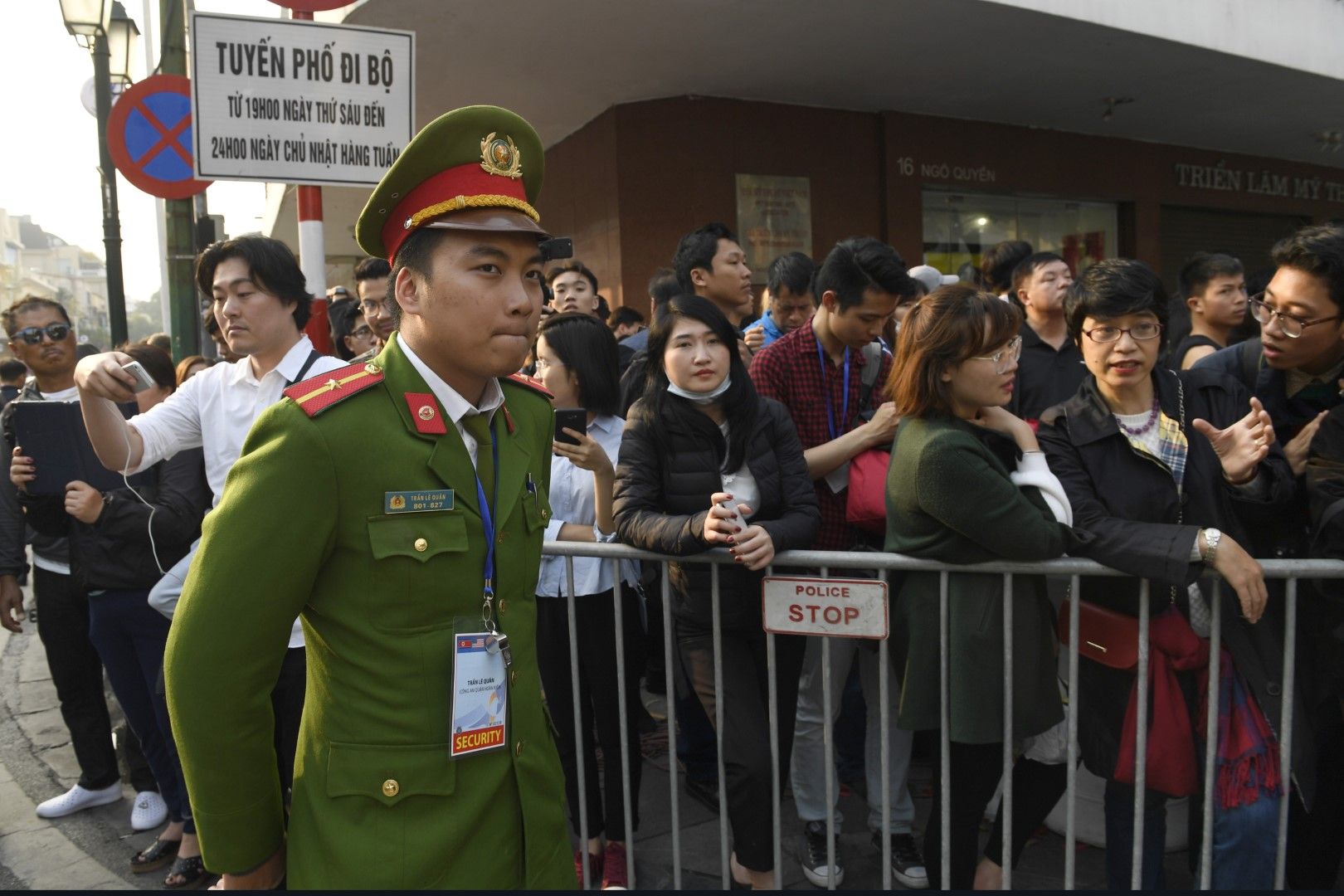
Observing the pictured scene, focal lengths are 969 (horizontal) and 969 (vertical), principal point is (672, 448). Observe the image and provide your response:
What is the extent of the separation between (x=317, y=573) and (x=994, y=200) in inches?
489

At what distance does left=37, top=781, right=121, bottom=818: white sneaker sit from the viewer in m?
4.32

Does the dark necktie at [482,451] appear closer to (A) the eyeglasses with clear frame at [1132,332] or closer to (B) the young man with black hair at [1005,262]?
(A) the eyeglasses with clear frame at [1132,332]

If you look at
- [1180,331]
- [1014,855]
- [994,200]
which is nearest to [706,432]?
[1014,855]

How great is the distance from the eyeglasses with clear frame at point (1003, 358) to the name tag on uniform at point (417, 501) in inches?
67.7

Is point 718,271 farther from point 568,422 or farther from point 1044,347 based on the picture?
point 568,422

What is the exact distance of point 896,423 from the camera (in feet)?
11.2

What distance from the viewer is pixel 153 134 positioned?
19.1ft

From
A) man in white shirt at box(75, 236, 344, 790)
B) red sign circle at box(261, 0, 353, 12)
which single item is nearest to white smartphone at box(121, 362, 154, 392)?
man in white shirt at box(75, 236, 344, 790)

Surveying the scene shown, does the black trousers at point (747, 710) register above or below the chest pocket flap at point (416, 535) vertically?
below

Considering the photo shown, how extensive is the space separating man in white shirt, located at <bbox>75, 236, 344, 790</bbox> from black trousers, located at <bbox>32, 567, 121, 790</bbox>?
146 cm

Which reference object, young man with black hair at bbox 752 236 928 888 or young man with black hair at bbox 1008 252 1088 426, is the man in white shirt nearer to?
young man with black hair at bbox 752 236 928 888

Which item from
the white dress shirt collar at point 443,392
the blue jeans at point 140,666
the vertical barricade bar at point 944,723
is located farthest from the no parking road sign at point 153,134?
the vertical barricade bar at point 944,723

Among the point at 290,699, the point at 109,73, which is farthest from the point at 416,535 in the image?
the point at 109,73

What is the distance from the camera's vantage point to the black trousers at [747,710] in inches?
116
